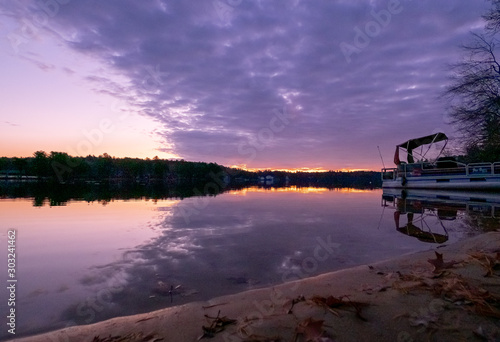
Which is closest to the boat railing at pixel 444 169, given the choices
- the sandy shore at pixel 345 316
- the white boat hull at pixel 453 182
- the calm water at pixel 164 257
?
the white boat hull at pixel 453 182

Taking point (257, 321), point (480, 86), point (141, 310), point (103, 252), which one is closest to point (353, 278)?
point (257, 321)

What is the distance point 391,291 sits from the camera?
3.44 metres

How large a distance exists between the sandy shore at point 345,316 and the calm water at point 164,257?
0.80 meters

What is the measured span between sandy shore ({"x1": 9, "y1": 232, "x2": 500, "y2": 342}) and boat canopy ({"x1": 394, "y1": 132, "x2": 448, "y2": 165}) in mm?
33499

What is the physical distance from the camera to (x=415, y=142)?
3459 centimetres

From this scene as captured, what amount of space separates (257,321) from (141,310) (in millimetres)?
2262

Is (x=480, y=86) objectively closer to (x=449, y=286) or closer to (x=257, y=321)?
(x=449, y=286)

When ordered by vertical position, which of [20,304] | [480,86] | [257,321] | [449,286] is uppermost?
[480,86]

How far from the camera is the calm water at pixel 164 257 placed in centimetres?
451

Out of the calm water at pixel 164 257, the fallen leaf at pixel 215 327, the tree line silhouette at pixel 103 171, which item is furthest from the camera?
the tree line silhouette at pixel 103 171

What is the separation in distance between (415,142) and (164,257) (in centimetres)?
3723

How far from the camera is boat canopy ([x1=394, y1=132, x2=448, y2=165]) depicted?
103 ft

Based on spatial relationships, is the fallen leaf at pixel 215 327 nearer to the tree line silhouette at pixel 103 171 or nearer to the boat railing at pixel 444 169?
the boat railing at pixel 444 169

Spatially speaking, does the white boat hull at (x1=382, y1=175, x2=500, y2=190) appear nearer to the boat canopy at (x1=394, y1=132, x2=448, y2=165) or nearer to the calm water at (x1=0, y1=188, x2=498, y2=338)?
the boat canopy at (x1=394, y1=132, x2=448, y2=165)
